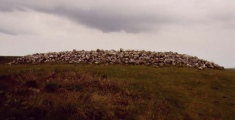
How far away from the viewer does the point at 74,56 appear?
32312 millimetres

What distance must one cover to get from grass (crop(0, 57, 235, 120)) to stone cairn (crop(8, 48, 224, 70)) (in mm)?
3115

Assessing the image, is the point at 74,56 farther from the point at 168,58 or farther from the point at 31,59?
the point at 168,58

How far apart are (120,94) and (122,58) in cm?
1261

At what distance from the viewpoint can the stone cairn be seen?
29406mm

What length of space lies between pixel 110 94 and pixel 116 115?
3.10m

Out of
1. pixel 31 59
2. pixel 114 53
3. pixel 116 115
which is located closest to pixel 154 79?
pixel 116 115

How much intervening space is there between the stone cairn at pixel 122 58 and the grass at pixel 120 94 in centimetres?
312

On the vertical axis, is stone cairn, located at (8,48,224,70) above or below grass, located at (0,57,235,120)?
above

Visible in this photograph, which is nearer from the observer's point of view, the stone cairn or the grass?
the grass

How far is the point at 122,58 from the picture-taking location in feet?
99.2

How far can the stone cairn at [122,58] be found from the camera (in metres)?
29.4

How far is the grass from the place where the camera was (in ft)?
44.3

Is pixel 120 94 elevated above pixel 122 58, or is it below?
below

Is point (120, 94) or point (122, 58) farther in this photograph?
point (122, 58)
